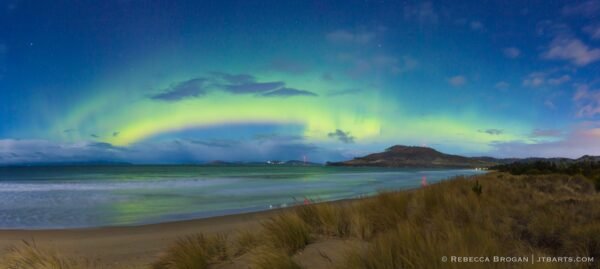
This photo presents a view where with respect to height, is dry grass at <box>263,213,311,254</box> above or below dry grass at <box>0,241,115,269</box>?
above

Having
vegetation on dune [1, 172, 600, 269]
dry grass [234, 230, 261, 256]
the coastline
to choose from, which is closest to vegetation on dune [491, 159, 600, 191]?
vegetation on dune [1, 172, 600, 269]

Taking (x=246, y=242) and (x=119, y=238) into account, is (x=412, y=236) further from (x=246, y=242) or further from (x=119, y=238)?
(x=119, y=238)

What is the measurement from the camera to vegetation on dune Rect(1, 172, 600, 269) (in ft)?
13.2

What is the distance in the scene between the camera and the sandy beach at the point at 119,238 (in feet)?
28.1

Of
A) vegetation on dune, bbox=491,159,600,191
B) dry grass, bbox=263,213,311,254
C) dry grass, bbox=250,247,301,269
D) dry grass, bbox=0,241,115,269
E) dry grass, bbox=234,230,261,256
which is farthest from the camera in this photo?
vegetation on dune, bbox=491,159,600,191

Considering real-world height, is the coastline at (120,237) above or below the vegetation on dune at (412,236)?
below

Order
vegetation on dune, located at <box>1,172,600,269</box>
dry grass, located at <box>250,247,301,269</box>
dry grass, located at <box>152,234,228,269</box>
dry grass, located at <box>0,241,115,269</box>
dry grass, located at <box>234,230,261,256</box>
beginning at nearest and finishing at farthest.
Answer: vegetation on dune, located at <box>1,172,600,269</box>
dry grass, located at <box>250,247,301,269</box>
dry grass, located at <box>0,241,115,269</box>
dry grass, located at <box>152,234,228,269</box>
dry grass, located at <box>234,230,261,256</box>

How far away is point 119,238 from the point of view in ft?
35.6

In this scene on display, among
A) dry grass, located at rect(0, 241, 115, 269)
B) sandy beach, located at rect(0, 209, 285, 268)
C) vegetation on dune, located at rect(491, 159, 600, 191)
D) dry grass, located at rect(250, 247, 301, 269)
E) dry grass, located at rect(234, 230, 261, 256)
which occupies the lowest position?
sandy beach, located at rect(0, 209, 285, 268)

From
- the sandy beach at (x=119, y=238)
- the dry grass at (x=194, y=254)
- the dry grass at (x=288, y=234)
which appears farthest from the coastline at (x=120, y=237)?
the dry grass at (x=194, y=254)

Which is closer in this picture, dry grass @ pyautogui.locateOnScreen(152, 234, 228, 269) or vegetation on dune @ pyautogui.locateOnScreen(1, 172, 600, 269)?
vegetation on dune @ pyautogui.locateOnScreen(1, 172, 600, 269)

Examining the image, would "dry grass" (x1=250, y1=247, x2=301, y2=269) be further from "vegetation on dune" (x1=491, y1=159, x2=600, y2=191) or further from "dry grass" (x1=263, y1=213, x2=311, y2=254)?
"vegetation on dune" (x1=491, y1=159, x2=600, y2=191)

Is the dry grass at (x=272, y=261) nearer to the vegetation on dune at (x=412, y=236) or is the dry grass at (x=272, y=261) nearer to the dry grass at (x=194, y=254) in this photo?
the vegetation on dune at (x=412, y=236)

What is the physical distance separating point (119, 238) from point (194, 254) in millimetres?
6556
